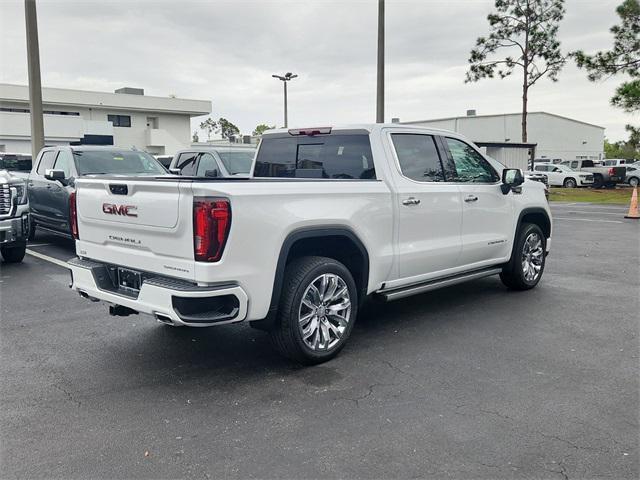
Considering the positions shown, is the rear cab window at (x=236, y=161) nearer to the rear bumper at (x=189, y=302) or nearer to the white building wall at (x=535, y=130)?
the rear bumper at (x=189, y=302)

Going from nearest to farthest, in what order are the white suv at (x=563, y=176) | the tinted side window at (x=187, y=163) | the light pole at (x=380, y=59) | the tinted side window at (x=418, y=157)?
1. the tinted side window at (x=418, y=157)
2. the tinted side window at (x=187, y=163)
3. the light pole at (x=380, y=59)
4. the white suv at (x=563, y=176)

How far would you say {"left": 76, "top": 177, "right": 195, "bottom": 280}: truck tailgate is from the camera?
398cm

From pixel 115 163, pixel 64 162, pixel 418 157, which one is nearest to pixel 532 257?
pixel 418 157

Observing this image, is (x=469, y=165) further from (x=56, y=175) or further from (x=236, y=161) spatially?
(x=236, y=161)

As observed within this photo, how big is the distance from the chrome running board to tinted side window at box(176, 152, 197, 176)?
8.09 m

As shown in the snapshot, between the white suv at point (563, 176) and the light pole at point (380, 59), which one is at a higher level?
the light pole at point (380, 59)

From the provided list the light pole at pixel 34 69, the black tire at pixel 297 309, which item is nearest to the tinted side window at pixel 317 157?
the black tire at pixel 297 309

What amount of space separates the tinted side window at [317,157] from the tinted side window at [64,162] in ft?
17.3

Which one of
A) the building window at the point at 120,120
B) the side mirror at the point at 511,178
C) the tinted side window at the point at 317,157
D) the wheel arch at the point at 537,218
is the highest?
the building window at the point at 120,120

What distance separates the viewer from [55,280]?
26.2 ft

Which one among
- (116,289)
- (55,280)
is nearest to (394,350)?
(116,289)

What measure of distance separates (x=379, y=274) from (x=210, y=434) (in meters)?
2.18

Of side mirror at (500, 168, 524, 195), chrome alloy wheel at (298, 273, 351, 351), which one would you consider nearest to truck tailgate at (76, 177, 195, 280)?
chrome alloy wheel at (298, 273, 351, 351)

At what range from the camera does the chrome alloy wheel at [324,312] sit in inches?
179
